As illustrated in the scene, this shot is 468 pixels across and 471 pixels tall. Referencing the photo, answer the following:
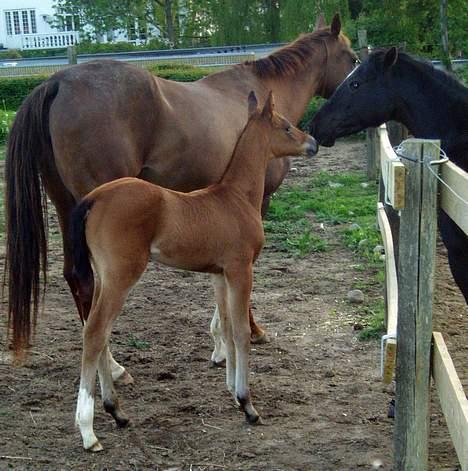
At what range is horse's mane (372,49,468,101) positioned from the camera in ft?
14.1


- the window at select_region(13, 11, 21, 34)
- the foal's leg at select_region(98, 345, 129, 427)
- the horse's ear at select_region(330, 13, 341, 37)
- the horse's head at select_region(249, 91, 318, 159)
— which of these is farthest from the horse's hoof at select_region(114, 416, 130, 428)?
the window at select_region(13, 11, 21, 34)

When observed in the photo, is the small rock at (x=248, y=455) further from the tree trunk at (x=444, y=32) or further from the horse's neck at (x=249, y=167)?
the tree trunk at (x=444, y=32)

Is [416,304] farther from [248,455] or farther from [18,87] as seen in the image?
[18,87]

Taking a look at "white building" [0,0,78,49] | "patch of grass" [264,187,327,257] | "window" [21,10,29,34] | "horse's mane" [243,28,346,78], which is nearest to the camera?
"horse's mane" [243,28,346,78]

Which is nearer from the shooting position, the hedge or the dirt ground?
the dirt ground

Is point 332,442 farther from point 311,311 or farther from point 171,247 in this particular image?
point 311,311

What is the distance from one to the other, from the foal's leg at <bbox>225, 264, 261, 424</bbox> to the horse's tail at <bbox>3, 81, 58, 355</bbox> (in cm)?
104

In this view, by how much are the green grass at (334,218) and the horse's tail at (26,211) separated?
2.10 m

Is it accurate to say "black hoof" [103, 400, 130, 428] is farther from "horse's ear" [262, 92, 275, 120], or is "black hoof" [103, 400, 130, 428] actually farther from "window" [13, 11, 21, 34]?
"window" [13, 11, 21, 34]

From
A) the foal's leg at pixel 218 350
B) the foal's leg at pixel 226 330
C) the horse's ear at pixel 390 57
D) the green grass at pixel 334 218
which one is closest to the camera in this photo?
the foal's leg at pixel 226 330

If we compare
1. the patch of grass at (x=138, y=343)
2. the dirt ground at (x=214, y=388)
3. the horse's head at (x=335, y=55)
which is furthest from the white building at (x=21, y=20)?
the patch of grass at (x=138, y=343)

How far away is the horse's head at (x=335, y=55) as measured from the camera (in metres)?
6.12

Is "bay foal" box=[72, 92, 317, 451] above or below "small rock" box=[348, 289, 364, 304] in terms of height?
above

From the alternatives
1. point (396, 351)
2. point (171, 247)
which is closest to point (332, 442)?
point (396, 351)
